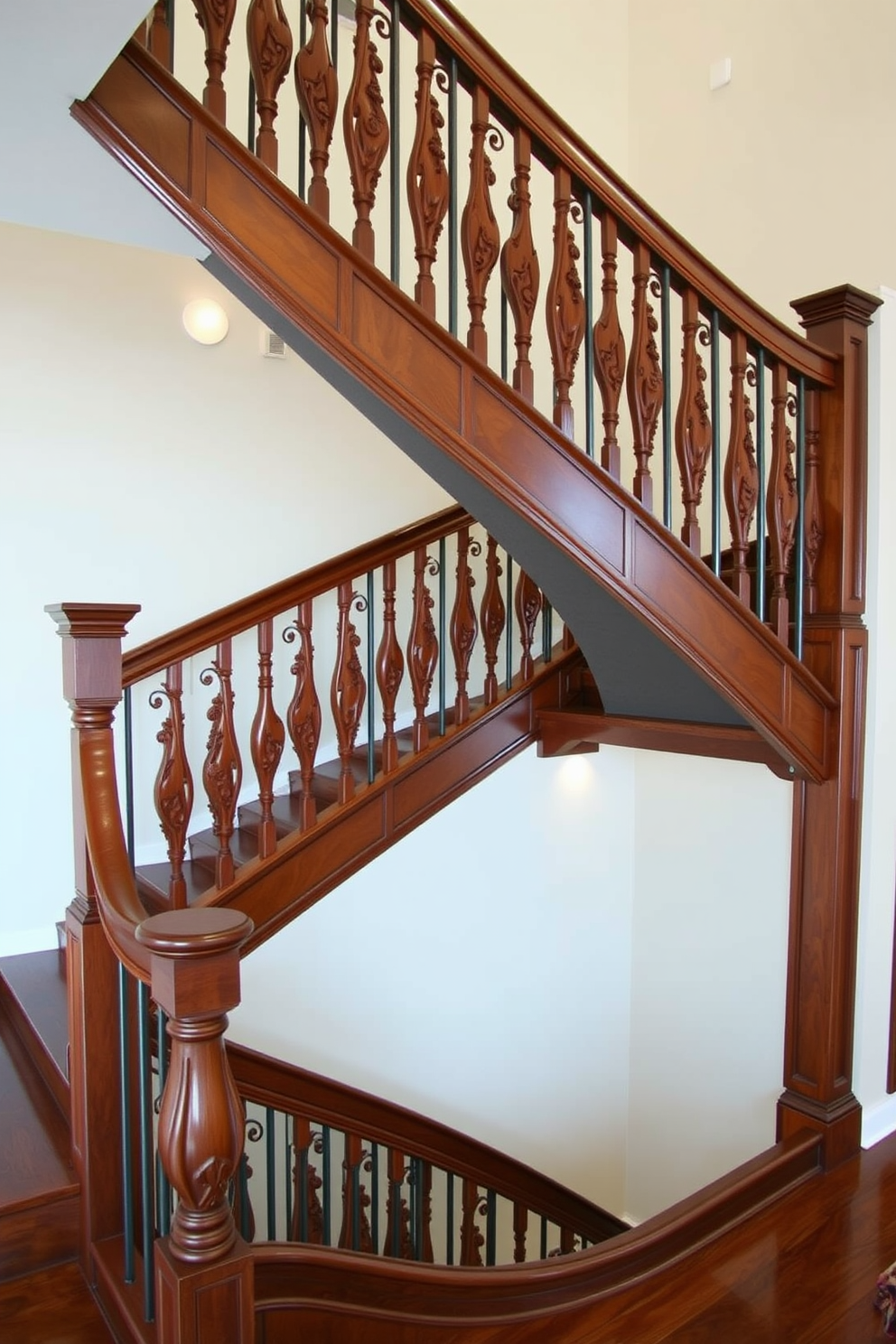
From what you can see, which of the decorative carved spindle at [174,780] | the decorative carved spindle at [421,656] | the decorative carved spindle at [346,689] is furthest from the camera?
the decorative carved spindle at [421,656]

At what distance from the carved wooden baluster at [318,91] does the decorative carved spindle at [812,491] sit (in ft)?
5.36

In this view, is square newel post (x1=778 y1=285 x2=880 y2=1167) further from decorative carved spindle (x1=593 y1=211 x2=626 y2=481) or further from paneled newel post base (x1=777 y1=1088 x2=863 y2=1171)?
decorative carved spindle (x1=593 y1=211 x2=626 y2=481)

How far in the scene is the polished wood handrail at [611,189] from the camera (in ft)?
6.97

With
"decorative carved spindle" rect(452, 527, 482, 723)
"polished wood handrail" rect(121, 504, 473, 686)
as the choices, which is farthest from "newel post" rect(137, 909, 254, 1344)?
"decorative carved spindle" rect(452, 527, 482, 723)

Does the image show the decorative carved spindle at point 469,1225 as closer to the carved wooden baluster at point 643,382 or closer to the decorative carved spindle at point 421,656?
the decorative carved spindle at point 421,656

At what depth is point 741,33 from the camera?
14.4 feet

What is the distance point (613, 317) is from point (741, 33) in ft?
10.2

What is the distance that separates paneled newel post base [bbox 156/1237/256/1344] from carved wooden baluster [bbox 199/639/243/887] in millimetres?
1487

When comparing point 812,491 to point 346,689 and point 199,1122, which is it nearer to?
point 346,689

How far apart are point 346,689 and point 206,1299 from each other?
6.43 ft

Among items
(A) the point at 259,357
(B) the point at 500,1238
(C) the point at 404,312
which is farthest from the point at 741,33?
(B) the point at 500,1238

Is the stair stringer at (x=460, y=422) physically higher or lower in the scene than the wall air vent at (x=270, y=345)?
lower

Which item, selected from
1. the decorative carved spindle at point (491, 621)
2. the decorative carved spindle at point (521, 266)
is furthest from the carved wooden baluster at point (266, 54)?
the decorative carved spindle at point (491, 621)

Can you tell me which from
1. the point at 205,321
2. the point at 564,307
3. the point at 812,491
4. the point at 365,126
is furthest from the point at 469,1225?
the point at 205,321
